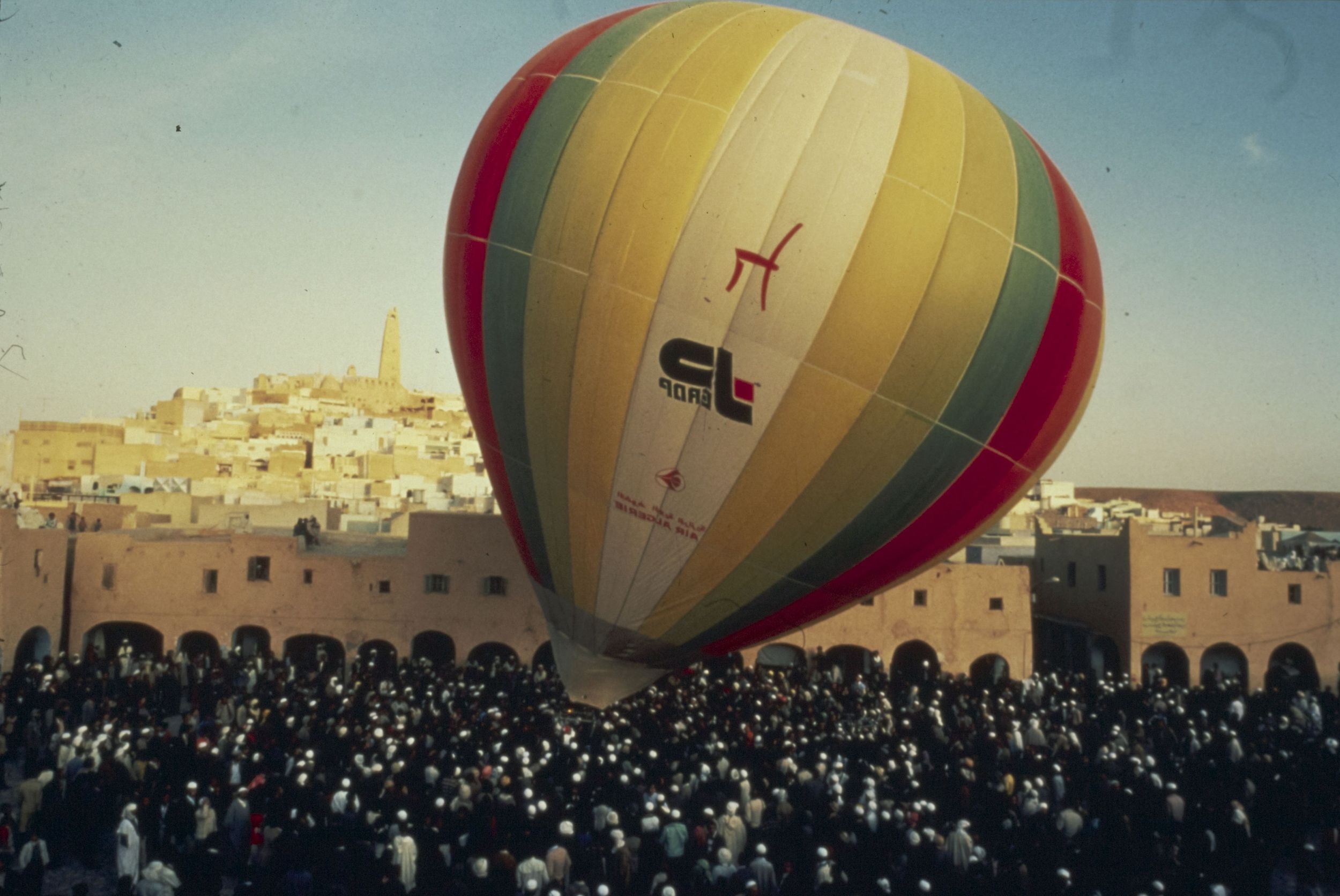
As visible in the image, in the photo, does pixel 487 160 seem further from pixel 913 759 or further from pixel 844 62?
pixel 913 759

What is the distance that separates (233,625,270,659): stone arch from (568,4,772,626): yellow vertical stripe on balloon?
16764mm

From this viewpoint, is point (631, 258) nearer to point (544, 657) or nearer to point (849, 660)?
point (544, 657)

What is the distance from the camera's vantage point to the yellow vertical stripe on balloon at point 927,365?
1087 cm

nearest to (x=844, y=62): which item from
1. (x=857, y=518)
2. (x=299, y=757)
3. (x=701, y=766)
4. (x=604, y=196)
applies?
(x=604, y=196)

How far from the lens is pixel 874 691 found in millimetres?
20359

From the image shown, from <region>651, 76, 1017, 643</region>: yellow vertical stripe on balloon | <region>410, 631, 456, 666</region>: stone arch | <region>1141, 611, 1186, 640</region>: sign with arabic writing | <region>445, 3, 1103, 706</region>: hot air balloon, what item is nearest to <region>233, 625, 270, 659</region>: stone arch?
<region>410, 631, 456, 666</region>: stone arch

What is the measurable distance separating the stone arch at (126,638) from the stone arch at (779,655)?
1422 cm

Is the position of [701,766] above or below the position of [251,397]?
below

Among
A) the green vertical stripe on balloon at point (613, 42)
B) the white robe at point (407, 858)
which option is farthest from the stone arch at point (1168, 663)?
the white robe at point (407, 858)

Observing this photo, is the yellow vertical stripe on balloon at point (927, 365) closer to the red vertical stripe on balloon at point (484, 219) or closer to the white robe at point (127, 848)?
the red vertical stripe on balloon at point (484, 219)

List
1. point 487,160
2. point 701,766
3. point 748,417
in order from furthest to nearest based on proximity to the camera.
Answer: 1. point 701,766
2. point 487,160
3. point 748,417

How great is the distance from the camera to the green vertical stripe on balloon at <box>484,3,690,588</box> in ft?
38.7

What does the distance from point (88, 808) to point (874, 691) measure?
43.9ft

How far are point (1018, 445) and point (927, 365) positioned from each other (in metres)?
2.01
